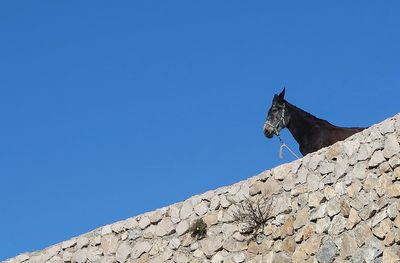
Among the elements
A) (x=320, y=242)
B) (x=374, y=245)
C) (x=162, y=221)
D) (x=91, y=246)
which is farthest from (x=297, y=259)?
(x=91, y=246)

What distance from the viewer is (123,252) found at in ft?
63.3

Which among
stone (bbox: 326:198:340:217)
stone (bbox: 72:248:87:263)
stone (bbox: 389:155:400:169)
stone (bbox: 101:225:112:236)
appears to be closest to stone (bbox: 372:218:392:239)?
stone (bbox: 389:155:400:169)

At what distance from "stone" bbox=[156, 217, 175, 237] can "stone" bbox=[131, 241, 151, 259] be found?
0.31 meters

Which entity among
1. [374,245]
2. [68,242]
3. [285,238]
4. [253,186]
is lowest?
[374,245]

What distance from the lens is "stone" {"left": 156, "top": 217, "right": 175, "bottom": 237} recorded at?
18797mm

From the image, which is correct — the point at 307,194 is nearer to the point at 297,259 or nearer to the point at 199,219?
the point at 297,259

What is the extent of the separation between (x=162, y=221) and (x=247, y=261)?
2.21m

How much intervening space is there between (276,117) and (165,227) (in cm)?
328

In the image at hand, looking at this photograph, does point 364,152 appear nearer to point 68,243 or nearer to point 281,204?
point 281,204

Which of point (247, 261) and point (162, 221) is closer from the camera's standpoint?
point (247, 261)

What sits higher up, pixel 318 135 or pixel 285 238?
pixel 318 135

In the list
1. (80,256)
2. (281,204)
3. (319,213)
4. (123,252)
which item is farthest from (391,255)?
(80,256)

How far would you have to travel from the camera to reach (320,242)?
1634cm

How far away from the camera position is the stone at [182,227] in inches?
731
